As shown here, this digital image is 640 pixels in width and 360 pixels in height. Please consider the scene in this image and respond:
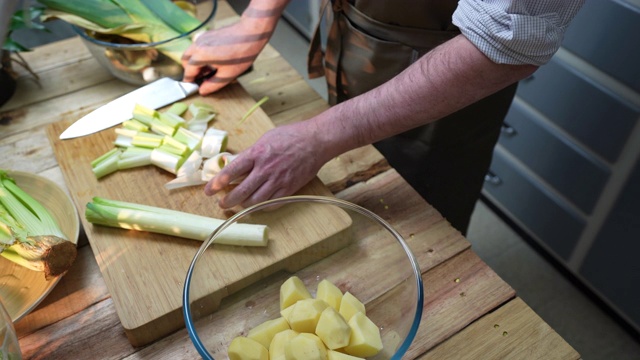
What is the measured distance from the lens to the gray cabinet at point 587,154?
1.27 meters

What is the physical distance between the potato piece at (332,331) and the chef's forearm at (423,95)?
0.36 metres

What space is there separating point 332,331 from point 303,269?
20 centimetres

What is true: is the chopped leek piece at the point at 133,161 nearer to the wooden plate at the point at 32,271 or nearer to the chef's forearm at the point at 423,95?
the wooden plate at the point at 32,271

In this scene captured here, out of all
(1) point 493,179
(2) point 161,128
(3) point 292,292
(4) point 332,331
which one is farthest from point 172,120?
(1) point 493,179

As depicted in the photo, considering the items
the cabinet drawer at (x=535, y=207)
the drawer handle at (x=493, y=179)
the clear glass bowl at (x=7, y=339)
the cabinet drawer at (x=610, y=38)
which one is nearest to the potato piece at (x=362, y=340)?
the clear glass bowl at (x=7, y=339)

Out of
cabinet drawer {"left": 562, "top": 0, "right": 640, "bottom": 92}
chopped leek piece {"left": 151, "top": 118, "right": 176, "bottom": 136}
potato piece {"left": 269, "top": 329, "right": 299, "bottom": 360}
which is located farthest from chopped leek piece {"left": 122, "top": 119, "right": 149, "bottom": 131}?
cabinet drawer {"left": 562, "top": 0, "right": 640, "bottom": 92}

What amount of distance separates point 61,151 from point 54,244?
0.30 meters

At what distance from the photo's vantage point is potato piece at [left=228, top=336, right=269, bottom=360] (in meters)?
Answer: 0.65

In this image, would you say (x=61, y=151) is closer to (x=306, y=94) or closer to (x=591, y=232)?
(x=306, y=94)

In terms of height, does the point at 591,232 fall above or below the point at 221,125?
below

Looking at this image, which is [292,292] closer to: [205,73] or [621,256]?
[205,73]

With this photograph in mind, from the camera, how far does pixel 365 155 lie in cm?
104

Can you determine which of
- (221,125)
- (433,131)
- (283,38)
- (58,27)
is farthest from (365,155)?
(283,38)

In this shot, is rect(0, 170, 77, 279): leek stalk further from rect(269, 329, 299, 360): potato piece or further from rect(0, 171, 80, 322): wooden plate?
rect(269, 329, 299, 360): potato piece
